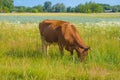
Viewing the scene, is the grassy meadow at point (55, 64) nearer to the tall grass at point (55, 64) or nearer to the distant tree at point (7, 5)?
the tall grass at point (55, 64)

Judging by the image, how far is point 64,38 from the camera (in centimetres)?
1222

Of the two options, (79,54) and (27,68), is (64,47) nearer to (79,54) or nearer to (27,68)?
(79,54)

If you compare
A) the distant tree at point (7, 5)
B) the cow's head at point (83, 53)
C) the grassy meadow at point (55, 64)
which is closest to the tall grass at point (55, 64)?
the grassy meadow at point (55, 64)

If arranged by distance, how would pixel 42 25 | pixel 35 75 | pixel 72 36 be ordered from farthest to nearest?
pixel 42 25 → pixel 72 36 → pixel 35 75

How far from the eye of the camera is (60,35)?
12453 millimetres

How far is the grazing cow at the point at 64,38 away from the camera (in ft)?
38.0

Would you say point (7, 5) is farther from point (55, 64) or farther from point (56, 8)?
point (55, 64)

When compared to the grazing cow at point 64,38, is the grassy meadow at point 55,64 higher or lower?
lower

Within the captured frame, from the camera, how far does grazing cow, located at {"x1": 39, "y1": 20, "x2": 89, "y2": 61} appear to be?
456 inches

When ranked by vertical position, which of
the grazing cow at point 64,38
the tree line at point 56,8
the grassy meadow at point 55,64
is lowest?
the tree line at point 56,8

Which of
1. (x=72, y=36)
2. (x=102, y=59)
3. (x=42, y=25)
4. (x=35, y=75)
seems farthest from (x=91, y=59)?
(x=42, y=25)

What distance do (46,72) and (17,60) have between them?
7.04 ft

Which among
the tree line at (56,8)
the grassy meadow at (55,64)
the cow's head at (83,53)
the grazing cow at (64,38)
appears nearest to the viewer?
the grassy meadow at (55,64)

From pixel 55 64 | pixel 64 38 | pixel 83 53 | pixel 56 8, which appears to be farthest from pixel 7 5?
pixel 55 64
